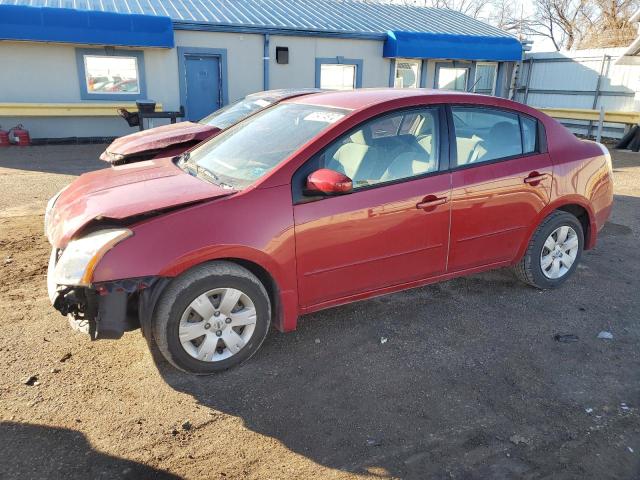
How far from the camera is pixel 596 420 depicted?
114 inches

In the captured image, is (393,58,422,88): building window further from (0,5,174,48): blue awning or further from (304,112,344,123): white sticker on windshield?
(304,112,344,123): white sticker on windshield

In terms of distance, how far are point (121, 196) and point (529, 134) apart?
3.25 metres

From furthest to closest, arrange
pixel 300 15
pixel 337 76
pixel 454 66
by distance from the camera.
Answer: pixel 454 66
pixel 337 76
pixel 300 15

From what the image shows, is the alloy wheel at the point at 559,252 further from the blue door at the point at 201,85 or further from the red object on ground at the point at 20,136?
the red object on ground at the point at 20,136

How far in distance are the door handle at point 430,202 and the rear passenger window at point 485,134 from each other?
36 centimetres

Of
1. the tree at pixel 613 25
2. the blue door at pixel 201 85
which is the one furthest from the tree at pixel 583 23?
the blue door at pixel 201 85

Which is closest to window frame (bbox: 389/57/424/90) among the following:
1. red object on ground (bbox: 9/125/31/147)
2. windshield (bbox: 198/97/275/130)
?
windshield (bbox: 198/97/275/130)

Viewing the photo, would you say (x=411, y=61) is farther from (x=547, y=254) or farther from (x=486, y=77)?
(x=547, y=254)

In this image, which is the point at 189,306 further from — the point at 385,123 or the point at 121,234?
the point at 385,123

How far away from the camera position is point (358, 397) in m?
3.08

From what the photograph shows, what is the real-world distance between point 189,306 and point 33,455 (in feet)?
3.49

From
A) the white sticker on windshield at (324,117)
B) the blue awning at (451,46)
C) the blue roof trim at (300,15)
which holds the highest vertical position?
the blue roof trim at (300,15)

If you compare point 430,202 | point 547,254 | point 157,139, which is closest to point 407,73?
point 157,139

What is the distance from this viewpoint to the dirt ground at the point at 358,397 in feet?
8.40
